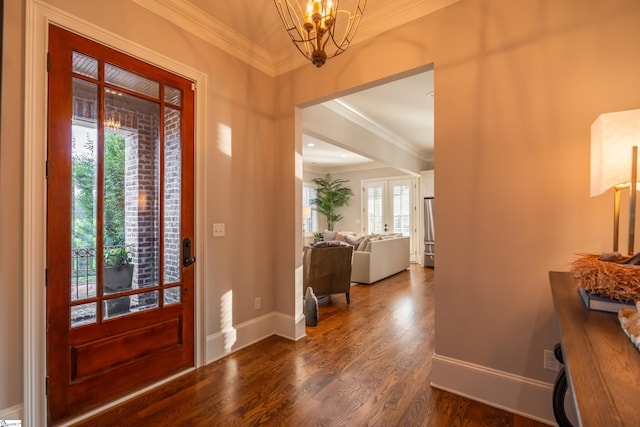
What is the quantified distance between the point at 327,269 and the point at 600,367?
358cm

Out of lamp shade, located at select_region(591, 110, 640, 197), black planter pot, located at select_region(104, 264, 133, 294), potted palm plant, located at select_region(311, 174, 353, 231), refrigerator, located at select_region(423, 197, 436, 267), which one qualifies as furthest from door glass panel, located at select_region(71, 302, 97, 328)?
potted palm plant, located at select_region(311, 174, 353, 231)

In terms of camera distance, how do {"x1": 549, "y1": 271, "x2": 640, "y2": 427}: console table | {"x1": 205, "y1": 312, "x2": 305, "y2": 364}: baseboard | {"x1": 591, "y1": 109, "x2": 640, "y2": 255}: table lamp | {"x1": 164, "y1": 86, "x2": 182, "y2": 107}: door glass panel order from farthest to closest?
{"x1": 205, "y1": 312, "x2": 305, "y2": 364}: baseboard, {"x1": 164, "y1": 86, "x2": 182, "y2": 107}: door glass panel, {"x1": 591, "y1": 109, "x2": 640, "y2": 255}: table lamp, {"x1": 549, "y1": 271, "x2": 640, "y2": 427}: console table

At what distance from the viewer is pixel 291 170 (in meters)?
3.00

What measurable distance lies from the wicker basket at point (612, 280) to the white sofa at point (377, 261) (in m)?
4.34

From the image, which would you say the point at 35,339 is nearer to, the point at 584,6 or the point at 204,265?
the point at 204,265

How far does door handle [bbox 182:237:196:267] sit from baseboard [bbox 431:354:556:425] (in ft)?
6.43

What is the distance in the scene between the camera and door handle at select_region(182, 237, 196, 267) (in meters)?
2.36

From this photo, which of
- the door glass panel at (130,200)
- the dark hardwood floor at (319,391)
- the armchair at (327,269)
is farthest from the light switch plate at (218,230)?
the armchair at (327,269)

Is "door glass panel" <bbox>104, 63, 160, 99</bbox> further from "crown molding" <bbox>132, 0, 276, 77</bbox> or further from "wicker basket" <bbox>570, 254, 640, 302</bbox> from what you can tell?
"wicker basket" <bbox>570, 254, 640, 302</bbox>

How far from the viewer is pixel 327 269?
4172 mm

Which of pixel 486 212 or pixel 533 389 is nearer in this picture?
pixel 533 389

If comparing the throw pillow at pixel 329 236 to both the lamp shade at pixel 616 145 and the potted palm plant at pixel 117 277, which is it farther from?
the lamp shade at pixel 616 145

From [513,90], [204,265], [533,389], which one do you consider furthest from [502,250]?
[204,265]

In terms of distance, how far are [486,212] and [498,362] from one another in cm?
95
